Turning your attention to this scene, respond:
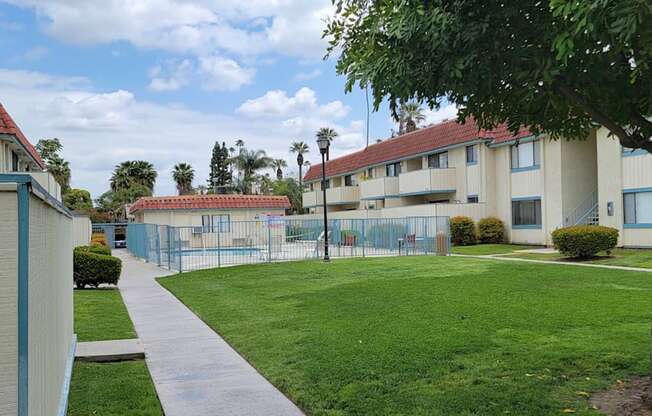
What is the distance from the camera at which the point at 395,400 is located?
634cm

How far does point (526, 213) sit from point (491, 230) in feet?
6.78

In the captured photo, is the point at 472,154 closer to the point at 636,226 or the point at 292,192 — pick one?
the point at 636,226

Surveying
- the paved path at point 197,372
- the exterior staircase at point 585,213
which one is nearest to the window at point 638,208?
the exterior staircase at point 585,213

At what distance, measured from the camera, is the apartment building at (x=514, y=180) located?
85.1ft

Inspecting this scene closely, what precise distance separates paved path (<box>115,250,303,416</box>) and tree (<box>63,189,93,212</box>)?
4991 centimetres

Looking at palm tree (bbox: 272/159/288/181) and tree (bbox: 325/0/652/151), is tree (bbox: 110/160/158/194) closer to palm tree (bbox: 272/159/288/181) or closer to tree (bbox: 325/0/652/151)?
palm tree (bbox: 272/159/288/181)

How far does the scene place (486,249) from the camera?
3044 centimetres

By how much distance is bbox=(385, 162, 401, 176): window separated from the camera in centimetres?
4434

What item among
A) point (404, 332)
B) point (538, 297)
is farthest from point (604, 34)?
point (538, 297)

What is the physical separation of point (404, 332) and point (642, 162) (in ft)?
63.5

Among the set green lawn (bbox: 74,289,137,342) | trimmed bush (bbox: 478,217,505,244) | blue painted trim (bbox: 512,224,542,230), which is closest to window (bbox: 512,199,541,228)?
blue painted trim (bbox: 512,224,542,230)

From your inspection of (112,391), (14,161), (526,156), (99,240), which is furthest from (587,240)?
(99,240)

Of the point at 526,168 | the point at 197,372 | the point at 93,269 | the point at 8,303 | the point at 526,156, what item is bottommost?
the point at 197,372

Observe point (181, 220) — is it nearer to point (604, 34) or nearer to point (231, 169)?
point (604, 34)
